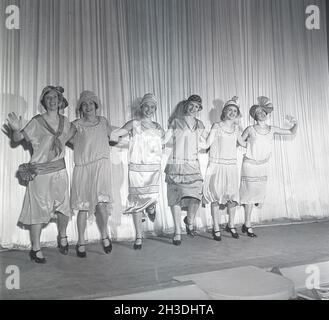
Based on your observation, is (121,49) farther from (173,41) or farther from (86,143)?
(86,143)

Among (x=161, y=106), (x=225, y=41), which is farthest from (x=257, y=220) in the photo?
(x=225, y=41)

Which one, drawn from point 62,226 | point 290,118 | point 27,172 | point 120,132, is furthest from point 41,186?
point 290,118

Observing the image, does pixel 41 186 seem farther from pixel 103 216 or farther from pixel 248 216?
pixel 248 216

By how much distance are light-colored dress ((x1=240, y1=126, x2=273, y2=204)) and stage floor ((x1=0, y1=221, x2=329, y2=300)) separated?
1.42 feet

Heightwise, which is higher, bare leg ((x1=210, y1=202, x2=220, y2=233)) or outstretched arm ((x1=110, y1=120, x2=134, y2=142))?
outstretched arm ((x1=110, y1=120, x2=134, y2=142))

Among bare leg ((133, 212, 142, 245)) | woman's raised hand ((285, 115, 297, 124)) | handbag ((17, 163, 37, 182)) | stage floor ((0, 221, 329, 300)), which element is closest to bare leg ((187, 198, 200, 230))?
stage floor ((0, 221, 329, 300))

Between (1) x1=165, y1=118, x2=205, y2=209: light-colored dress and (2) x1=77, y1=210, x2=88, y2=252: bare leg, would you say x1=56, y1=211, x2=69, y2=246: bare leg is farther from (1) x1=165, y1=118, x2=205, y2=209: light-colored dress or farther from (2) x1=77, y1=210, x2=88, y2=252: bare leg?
(1) x1=165, y1=118, x2=205, y2=209: light-colored dress

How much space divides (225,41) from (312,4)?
1.55 m

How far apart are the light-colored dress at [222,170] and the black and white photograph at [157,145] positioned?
0.6 inches

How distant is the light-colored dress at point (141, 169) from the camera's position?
3689 millimetres

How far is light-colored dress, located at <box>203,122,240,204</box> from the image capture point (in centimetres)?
402

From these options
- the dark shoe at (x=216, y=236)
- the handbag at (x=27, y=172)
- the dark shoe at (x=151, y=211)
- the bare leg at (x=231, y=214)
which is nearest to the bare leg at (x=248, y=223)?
the bare leg at (x=231, y=214)

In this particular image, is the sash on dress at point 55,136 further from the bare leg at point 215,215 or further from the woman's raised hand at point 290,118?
the woman's raised hand at point 290,118

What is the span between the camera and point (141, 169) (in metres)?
3.70
